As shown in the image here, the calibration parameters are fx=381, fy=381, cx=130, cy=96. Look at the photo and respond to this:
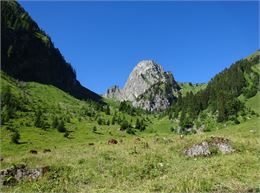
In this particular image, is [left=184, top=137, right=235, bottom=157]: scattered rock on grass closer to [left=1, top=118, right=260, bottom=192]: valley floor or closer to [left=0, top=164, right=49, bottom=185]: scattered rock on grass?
[left=1, top=118, right=260, bottom=192]: valley floor

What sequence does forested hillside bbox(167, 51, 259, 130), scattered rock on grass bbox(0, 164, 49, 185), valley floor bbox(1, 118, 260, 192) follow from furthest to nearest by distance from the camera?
forested hillside bbox(167, 51, 259, 130) → scattered rock on grass bbox(0, 164, 49, 185) → valley floor bbox(1, 118, 260, 192)

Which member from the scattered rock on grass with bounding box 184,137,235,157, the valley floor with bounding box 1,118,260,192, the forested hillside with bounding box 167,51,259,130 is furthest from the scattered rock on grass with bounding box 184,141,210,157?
the forested hillside with bounding box 167,51,259,130

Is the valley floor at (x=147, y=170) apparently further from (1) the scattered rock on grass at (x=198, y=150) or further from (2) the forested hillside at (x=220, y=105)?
(2) the forested hillside at (x=220, y=105)

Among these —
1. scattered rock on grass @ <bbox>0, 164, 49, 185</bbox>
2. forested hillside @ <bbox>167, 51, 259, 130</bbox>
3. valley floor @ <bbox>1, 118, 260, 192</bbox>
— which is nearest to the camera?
valley floor @ <bbox>1, 118, 260, 192</bbox>

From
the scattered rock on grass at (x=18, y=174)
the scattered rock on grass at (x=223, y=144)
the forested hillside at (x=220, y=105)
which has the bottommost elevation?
the scattered rock on grass at (x=18, y=174)

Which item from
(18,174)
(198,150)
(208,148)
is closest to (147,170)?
(198,150)

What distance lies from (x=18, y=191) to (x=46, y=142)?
6636cm

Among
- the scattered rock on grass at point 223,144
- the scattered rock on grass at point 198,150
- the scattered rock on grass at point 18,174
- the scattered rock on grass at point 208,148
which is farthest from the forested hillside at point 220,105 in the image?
the scattered rock on grass at point 18,174

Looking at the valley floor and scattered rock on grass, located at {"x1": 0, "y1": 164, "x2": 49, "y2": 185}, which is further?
scattered rock on grass, located at {"x1": 0, "y1": 164, "x2": 49, "y2": 185}

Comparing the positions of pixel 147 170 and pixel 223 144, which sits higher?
pixel 223 144

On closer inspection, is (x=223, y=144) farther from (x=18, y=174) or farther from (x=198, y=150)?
(x=18, y=174)

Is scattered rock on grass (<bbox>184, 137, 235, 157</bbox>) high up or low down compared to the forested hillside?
down

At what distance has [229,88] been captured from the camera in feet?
655

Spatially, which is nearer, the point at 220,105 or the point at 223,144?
the point at 223,144
